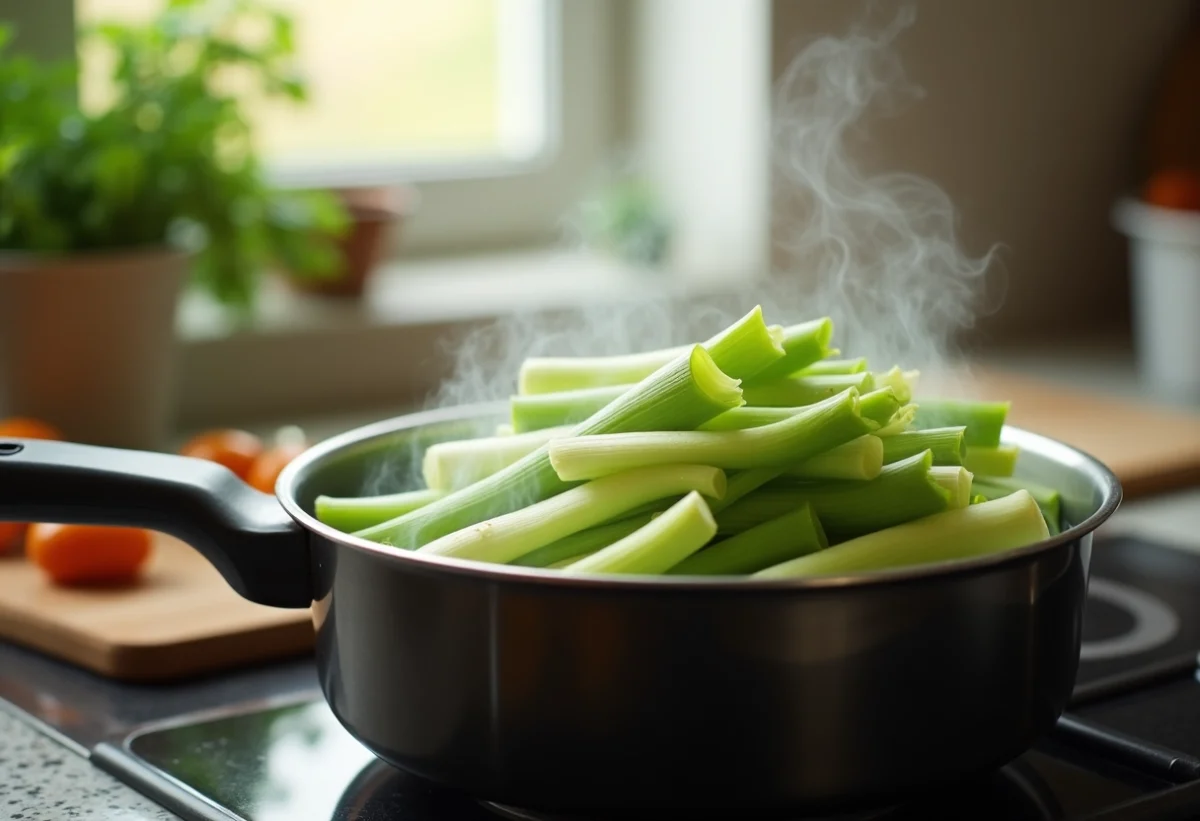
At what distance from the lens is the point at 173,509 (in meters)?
0.75

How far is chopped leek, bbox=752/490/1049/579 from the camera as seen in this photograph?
0.67 meters

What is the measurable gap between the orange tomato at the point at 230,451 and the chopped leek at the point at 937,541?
29.5 inches

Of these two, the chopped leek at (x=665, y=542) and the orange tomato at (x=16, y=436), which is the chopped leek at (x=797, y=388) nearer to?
the chopped leek at (x=665, y=542)

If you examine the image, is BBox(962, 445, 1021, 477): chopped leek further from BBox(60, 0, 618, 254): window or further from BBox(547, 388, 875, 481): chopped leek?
BBox(60, 0, 618, 254): window

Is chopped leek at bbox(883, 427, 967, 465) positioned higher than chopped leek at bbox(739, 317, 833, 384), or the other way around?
chopped leek at bbox(739, 317, 833, 384)

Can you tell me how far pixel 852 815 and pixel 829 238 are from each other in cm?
145

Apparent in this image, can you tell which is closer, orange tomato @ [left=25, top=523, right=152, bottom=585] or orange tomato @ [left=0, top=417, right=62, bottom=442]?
orange tomato @ [left=25, top=523, right=152, bottom=585]

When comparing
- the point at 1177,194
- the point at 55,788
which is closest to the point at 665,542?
the point at 55,788

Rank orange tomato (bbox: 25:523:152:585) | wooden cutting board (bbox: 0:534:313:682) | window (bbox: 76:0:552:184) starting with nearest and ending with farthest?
wooden cutting board (bbox: 0:534:313:682) < orange tomato (bbox: 25:523:152:585) < window (bbox: 76:0:552:184)

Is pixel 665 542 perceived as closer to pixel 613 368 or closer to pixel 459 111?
pixel 613 368

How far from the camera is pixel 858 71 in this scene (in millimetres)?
2166

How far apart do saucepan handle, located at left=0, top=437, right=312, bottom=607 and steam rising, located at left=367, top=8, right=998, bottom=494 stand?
3.19ft

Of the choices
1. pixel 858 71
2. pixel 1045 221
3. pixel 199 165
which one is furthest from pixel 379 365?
pixel 1045 221


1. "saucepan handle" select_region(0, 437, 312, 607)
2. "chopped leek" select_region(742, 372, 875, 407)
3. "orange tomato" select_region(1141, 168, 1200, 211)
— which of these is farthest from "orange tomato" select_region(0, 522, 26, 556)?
"orange tomato" select_region(1141, 168, 1200, 211)
